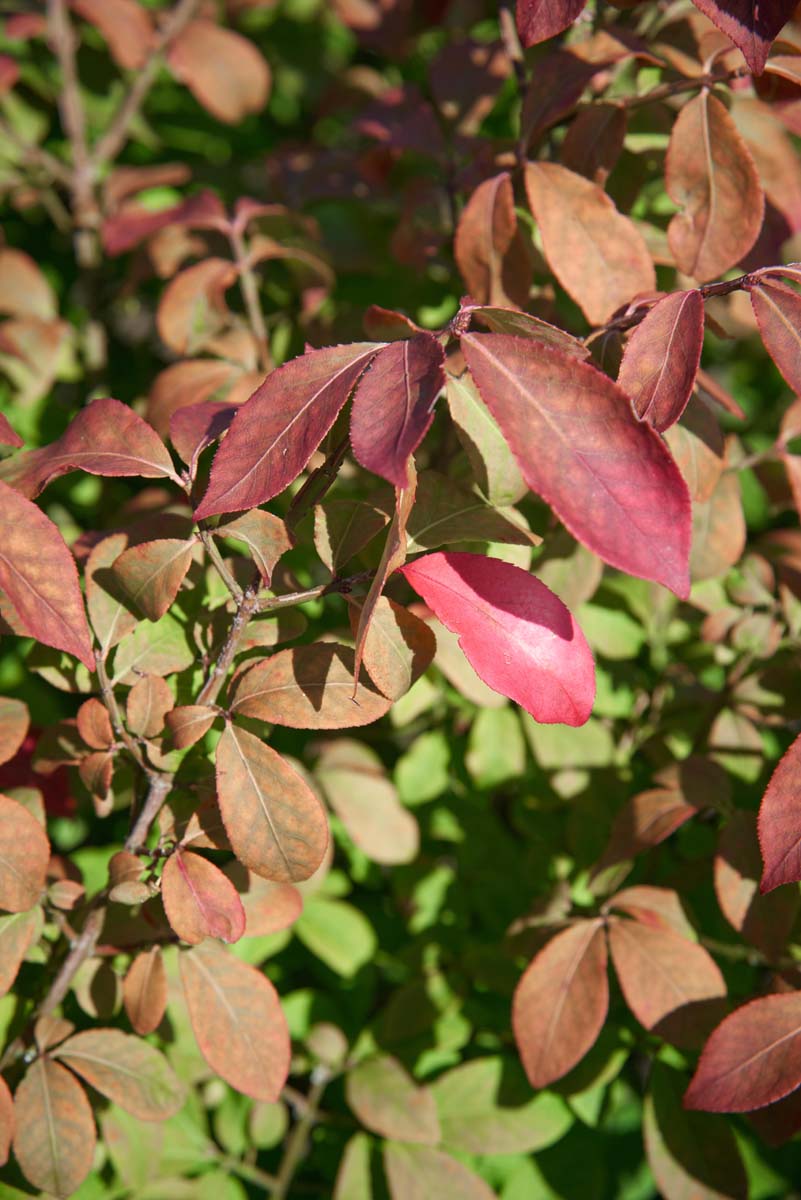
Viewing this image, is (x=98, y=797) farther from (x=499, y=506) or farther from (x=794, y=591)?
(x=794, y=591)

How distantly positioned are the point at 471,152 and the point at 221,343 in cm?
41

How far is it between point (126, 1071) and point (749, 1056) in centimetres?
55

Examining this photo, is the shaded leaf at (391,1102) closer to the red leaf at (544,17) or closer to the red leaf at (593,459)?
the red leaf at (593,459)

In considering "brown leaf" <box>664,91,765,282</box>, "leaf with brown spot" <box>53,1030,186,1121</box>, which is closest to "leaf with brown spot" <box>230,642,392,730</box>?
"leaf with brown spot" <box>53,1030,186,1121</box>

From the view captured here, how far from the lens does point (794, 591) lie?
1135 mm

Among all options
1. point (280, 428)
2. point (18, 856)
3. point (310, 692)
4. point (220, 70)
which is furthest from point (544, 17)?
point (220, 70)

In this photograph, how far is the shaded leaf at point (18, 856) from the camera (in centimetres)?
79

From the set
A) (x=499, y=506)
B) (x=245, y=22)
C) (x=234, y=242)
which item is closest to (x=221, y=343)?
(x=234, y=242)

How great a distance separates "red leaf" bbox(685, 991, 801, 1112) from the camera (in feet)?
Result: 2.67

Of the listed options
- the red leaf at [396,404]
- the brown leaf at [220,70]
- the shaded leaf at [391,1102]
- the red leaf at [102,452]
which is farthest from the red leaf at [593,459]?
the brown leaf at [220,70]

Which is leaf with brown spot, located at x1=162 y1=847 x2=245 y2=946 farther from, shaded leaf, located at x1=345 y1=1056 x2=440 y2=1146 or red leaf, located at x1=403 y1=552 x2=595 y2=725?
shaded leaf, located at x1=345 y1=1056 x2=440 y2=1146

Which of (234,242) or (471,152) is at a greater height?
(471,152)

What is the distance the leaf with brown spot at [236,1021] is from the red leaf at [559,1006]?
0.76 feet

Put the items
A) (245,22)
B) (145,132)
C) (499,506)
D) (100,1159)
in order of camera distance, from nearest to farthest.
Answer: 1. (499,506)
2. (100,1159)
3. (145,132)
4. (245,22)
